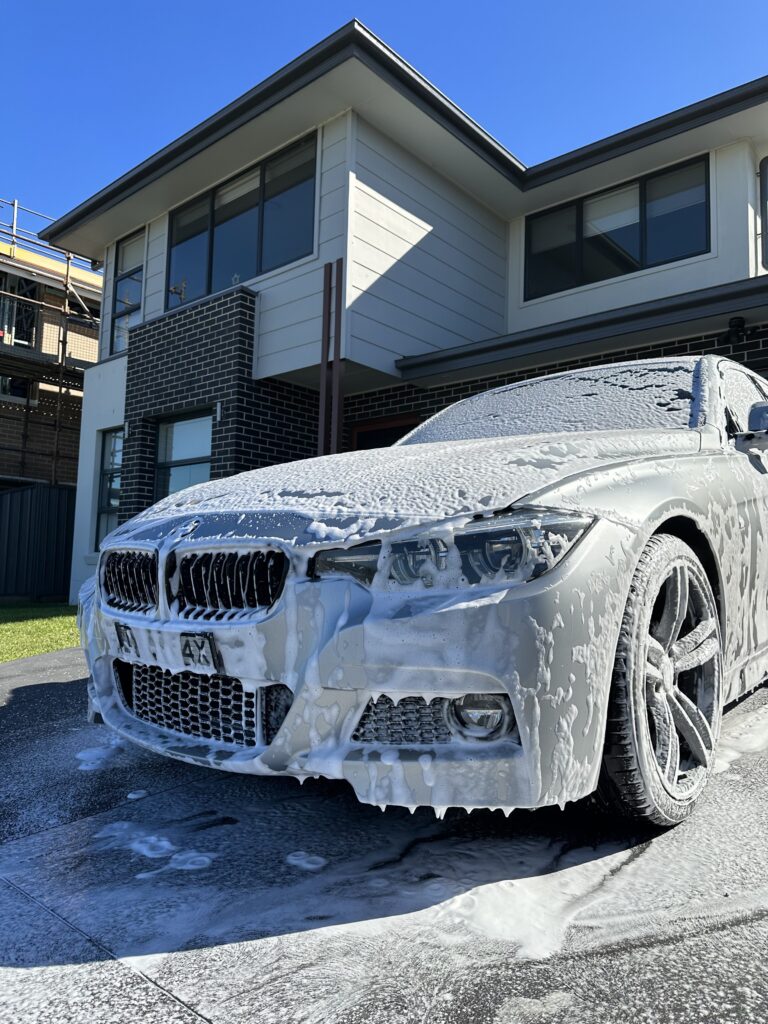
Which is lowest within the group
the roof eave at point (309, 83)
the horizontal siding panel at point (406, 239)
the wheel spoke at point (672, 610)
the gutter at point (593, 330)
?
the wheel spoke at point (672, 610)

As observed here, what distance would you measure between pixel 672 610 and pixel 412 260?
7.51 m

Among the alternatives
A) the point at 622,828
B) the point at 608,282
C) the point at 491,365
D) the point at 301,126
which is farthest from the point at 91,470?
the point at 622,828

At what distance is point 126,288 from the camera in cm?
1178

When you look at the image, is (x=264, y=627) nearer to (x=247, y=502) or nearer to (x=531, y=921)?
(x=247, y=502)

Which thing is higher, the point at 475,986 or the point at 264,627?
the point at 264,627

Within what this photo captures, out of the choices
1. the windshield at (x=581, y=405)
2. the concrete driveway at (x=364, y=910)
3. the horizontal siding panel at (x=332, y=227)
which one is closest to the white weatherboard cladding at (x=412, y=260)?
the horizontal siding panel at (x=332, y=227)

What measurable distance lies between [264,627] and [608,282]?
8321mm

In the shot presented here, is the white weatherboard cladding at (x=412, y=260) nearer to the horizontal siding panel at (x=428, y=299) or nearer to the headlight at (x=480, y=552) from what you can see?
the horizontal siding panel at (x=428, y=299)

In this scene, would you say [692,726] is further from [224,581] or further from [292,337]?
[292,337]

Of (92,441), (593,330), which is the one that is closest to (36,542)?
(92,441)

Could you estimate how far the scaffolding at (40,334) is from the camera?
17.5m

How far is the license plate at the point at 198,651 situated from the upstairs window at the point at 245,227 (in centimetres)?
731

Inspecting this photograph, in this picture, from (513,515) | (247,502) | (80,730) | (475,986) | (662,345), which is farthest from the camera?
(662,345)

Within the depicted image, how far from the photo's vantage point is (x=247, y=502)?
88.8 inches
